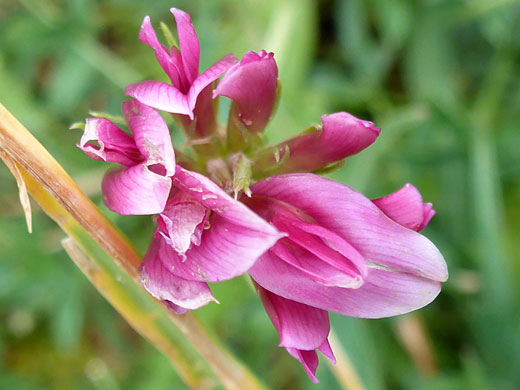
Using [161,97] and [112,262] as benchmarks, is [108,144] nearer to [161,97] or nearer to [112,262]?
[161,97]

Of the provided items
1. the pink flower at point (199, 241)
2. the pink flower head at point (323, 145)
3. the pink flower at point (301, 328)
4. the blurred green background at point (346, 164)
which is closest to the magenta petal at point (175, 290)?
the pink flower at point (199, 241)

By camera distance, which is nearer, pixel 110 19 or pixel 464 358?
pixel 464 358

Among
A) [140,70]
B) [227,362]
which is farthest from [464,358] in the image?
[140,70]

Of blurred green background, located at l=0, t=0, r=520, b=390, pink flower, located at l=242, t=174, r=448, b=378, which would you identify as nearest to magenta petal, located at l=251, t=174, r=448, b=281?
pink flower, located at l=242, t=174, r=448, b=378

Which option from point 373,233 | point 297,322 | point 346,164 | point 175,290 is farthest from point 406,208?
point 346,164

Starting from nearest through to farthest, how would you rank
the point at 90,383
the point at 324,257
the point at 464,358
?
the point at 324,257
the point at 464,358
the point at 90,383

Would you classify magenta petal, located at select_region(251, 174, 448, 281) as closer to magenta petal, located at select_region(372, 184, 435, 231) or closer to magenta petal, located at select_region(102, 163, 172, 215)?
magenta petal, located at select_region(372, 184, 435, 231)

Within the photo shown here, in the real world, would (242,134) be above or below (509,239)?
above

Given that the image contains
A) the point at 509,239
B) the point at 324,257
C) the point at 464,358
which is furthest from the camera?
the point at 509,239

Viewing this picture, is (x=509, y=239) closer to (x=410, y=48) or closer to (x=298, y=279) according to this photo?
(x=410, y=48)
